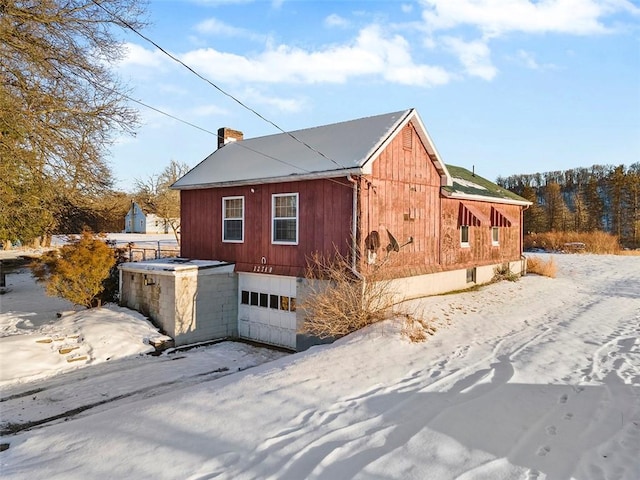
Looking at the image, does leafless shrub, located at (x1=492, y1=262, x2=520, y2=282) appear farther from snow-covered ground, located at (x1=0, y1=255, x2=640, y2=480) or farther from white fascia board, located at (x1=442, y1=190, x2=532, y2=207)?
snow-covered ground, located at (x1=0, y1=255, x2=640, y2=480)

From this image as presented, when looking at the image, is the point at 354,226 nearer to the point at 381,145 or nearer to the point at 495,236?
the point at 381,145

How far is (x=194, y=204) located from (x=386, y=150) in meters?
7.95

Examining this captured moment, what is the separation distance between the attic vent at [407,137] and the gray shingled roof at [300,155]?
46 centimetres

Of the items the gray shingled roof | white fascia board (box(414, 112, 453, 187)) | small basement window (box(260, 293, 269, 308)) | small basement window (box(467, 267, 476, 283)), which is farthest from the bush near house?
small basement window (box(467, 267, 476, 283))

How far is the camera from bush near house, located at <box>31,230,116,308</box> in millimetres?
14016

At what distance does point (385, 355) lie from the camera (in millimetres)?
8305

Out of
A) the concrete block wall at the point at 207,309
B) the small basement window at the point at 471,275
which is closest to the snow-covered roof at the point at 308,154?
the concrete block wall at the point at 207,309

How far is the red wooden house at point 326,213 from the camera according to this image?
12281 mm

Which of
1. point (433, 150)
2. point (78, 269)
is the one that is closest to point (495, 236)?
point (433, 150)

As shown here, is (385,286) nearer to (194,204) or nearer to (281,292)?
(281,292)

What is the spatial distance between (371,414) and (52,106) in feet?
38.0

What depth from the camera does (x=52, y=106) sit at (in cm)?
1152

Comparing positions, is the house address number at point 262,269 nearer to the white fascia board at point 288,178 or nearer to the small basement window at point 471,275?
the white fascia board at point 288,178

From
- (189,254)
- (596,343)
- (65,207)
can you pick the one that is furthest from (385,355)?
(65,207)
